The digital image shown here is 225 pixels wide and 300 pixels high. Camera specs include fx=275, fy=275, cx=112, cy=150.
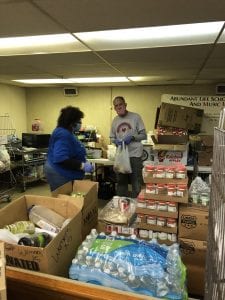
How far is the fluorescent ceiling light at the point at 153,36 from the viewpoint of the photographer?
76.4 inches

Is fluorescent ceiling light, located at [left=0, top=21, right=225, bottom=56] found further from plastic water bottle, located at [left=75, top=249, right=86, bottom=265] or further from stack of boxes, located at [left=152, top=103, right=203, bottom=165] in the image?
stack of boxes, located at [left=152, top=103, right=203, bottom=165]

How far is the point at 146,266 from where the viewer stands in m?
1.06

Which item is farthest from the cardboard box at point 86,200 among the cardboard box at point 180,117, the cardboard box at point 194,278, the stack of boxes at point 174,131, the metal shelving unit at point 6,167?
the metal shelving unit at point 6,167

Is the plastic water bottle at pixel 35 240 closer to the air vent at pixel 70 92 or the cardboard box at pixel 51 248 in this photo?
the cardboard box at pixel 51 248

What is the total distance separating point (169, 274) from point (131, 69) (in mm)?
2974

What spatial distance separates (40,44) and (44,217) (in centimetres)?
159

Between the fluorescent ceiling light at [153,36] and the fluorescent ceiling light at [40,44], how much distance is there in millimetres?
134

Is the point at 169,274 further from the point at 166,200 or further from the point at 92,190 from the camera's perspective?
the point at 166,200

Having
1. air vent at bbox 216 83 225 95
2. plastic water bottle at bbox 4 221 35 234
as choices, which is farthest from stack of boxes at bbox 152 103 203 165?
plastic water bottle at bbox 4 221 35 234

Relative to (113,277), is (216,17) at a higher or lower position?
higher

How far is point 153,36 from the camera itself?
6.97 feet

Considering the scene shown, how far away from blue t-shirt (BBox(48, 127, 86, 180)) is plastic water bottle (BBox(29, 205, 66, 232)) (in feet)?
2.88

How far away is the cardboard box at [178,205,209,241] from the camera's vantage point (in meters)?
2.06

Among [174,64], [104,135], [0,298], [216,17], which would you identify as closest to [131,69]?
[174,64]
